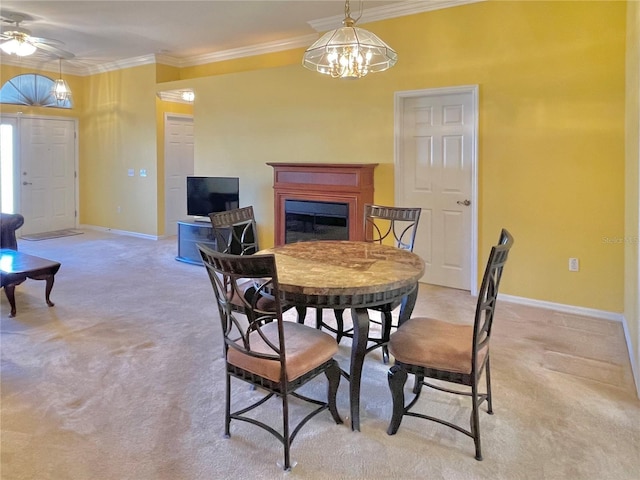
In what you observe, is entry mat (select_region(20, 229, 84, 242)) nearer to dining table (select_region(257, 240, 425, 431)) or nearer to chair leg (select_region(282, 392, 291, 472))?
dining table (select_region(257, 240, 425, 431))

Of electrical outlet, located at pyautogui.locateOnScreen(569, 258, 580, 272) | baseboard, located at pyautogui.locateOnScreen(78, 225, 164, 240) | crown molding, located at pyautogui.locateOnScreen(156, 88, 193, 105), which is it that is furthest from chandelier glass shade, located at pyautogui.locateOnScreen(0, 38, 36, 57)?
electrical outlet, located at pyautogui.locateOnScreen(569, 258, 580, 272)

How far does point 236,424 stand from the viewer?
7.35 ft

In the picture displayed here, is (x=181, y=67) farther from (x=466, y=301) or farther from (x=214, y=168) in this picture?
(x=466, y=301)

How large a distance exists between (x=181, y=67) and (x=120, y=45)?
1.13 m

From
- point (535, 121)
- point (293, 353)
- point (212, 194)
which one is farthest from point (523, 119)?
point (212, 194)

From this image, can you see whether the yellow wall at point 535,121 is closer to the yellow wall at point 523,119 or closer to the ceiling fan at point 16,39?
the yellow wall at point 523,119

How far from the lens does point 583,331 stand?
3.50m

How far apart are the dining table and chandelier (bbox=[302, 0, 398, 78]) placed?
113cm

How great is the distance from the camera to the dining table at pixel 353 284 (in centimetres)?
200

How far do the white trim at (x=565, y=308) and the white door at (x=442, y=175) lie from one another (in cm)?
40

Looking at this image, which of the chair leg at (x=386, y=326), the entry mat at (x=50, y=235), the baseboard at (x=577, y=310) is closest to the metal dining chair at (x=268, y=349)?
the chair leg at (x=386, y=326)

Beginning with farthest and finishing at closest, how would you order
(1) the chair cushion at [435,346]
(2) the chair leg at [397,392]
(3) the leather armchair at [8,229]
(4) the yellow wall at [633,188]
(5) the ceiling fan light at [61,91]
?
(5) the ceiling fan light at [61,91]
(3) the leather armchair at [8,229]
(4) the yellow wall at [633,188]
(2) the chair leg at [397,392]
(1) the chair cushion at [435,346]

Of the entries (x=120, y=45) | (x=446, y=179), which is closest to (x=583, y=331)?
(x=446, y=179)

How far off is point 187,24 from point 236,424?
490 centimetres
